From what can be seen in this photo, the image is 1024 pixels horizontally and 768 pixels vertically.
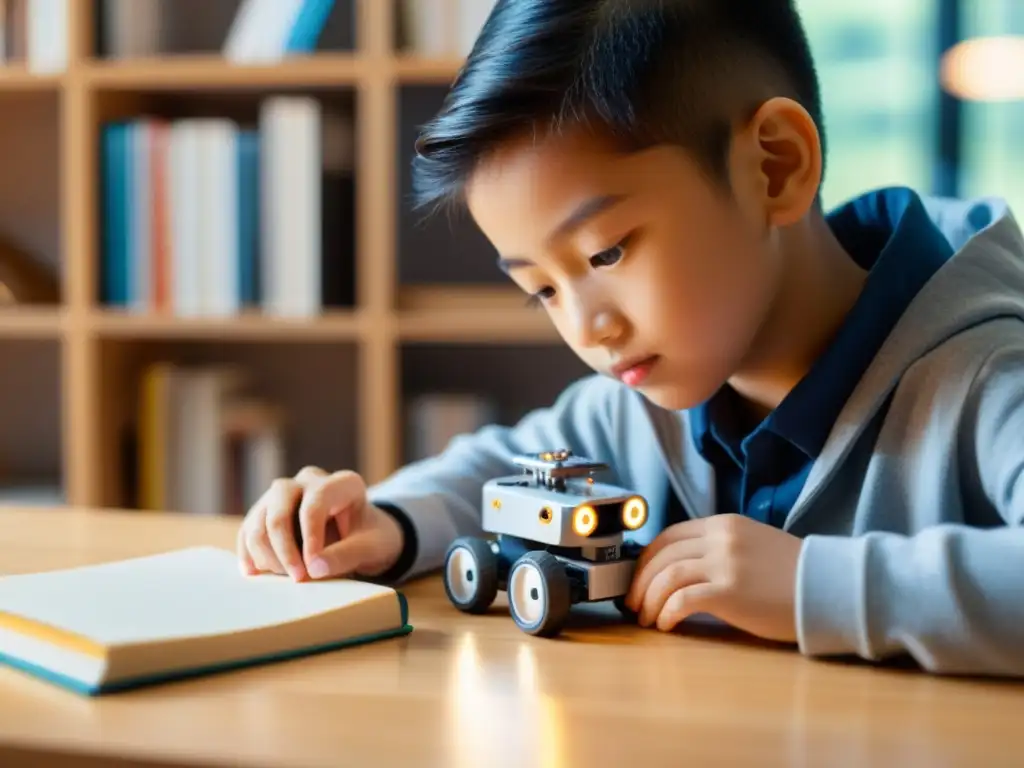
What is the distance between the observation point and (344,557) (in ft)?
2.68

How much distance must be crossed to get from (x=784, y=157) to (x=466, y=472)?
373mm

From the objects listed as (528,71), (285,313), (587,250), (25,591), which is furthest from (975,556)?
(285,313)

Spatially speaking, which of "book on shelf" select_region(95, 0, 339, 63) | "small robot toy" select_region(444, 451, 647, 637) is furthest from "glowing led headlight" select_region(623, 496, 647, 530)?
"book on shelf" select_region(95, 0, 339, 63)

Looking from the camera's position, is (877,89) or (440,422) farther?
(877,89)

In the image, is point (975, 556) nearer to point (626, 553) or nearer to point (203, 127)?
point (626, 553)

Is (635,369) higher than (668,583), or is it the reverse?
(635,369)

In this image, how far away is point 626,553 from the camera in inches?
29.3

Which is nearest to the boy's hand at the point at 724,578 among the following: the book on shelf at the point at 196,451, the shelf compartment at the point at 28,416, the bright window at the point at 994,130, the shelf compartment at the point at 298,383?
the book on shelf at the point at 196,451

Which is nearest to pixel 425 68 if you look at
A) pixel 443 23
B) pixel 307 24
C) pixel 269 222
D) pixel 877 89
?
pixel 443 23

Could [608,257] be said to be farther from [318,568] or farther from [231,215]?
[231,215]

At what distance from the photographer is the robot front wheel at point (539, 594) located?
687mm

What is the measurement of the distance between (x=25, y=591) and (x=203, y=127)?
1319 mm

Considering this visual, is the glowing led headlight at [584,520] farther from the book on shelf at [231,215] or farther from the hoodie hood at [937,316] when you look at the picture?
the book on shelf at [231,215]

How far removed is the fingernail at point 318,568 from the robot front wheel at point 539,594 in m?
0.14
